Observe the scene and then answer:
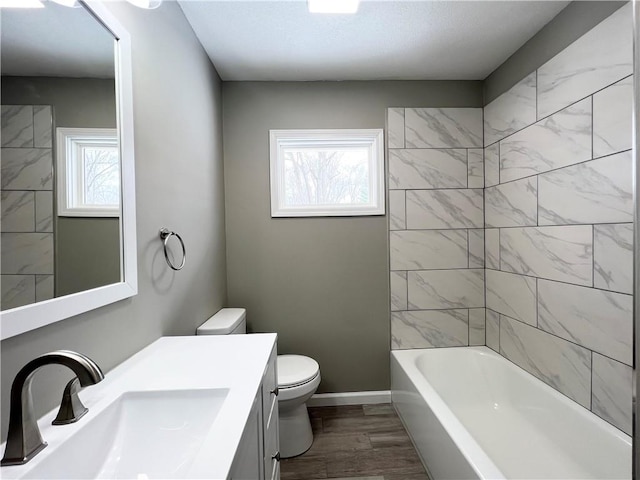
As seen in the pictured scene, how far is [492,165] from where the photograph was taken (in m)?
2.49

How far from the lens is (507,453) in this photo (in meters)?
1.84

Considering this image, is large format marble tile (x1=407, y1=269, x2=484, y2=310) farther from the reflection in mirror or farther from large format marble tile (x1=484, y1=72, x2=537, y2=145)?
the reflection in mirror

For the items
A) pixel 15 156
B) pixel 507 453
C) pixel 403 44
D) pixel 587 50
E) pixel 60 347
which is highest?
pixel 403 44

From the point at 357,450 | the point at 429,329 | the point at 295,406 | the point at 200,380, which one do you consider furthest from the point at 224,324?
the point at 429,329

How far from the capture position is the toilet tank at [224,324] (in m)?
1.89

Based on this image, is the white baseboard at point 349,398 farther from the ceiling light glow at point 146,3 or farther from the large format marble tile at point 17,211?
the ceiling light glow at point 146,3

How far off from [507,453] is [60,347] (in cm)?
220

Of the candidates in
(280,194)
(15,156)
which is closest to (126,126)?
(15,156)

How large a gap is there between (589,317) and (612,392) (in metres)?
0.34

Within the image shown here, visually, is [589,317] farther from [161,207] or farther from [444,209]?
[161,207]

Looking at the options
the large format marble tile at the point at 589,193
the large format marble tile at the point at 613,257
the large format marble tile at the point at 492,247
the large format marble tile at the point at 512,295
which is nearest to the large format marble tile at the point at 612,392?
the large format marble tile at the point at 613,257

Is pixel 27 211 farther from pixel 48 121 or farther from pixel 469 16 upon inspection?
pixel 469 16

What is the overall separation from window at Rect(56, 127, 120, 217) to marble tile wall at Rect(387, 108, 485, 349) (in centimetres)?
194

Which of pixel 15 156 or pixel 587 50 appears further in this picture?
pixel 587 50
